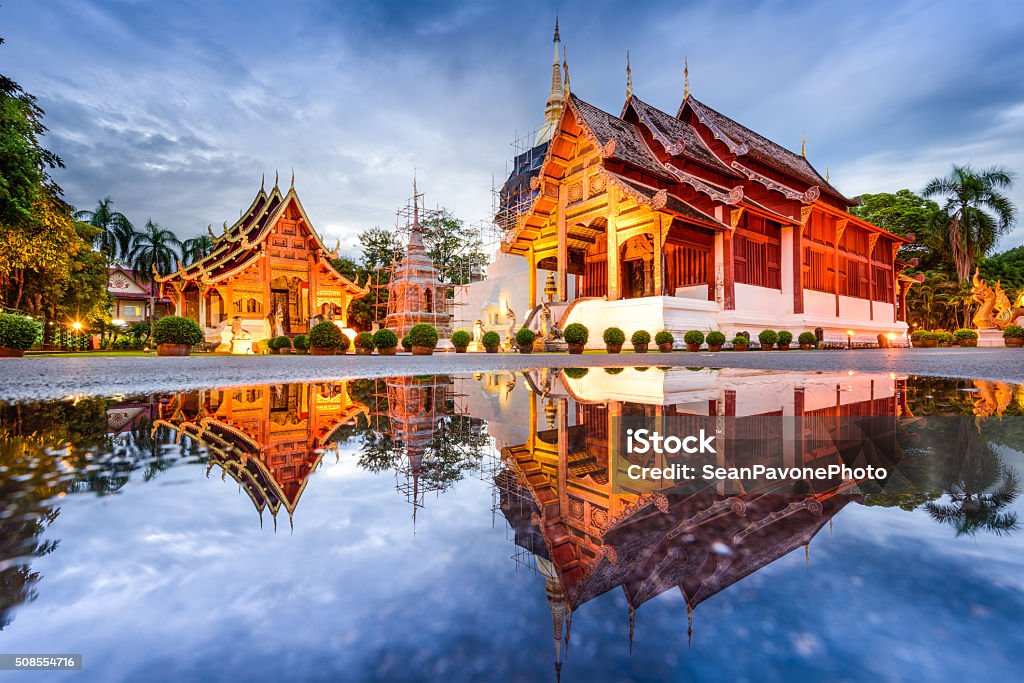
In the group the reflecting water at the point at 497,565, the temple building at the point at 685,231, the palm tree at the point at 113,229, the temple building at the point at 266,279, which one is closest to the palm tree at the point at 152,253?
the palm tree at the point at 113,229

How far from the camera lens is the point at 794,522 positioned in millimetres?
959

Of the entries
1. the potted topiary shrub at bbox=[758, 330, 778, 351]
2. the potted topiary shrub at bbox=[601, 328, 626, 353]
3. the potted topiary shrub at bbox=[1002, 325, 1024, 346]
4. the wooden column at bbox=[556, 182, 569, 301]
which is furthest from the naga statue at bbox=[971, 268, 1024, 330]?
the potted topiary shrub at bbox=[601, 328, 626, 353]

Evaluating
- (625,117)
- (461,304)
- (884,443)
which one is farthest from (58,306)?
(884,443)

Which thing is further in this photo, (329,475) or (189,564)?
(329,475)

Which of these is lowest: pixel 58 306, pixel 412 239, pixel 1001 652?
pixel 1001 652

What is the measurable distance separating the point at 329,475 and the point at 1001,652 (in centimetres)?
128

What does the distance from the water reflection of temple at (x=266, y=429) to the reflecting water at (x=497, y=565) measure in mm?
21

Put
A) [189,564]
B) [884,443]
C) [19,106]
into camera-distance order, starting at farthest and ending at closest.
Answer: [19,106], [884,443], [189,564]

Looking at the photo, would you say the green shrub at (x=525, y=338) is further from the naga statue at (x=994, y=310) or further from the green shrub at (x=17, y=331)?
the naga statue at (x=994, y=310)

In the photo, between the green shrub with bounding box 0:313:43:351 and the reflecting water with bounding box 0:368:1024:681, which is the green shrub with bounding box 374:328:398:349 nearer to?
the green shrub with bounding box 0:313:43:351

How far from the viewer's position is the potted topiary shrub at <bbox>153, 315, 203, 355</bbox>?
10727mm

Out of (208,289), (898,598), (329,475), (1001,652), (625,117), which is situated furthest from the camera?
(208,289)

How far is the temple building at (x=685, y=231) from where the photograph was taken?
Result: 17.1 metres

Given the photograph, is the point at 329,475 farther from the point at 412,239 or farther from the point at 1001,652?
the point at 412,239
